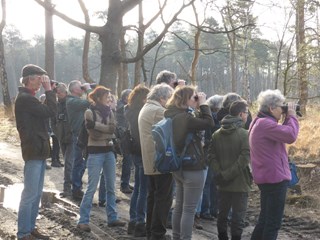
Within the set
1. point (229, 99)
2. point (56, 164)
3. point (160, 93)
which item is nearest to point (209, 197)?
point (229, 99)

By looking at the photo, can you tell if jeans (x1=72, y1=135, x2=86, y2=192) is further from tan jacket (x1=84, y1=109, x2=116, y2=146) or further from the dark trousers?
the dark trousers

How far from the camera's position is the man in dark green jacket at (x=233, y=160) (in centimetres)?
527

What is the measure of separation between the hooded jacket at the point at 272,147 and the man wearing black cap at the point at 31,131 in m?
2.37

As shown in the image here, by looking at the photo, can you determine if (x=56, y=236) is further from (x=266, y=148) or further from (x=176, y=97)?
(x=266, y=148)

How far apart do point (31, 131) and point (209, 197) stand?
3217mm

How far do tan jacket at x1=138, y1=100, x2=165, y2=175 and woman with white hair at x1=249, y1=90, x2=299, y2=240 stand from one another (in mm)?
1194

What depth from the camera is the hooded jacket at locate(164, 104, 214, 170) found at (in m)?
4.95

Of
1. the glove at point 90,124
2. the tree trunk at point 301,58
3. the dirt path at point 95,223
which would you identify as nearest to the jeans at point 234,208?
the dirt path at point 95,223

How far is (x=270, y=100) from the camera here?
4875mm

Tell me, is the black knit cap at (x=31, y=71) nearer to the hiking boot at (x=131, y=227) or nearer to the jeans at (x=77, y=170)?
the hiking boot at (x=131, y=227)

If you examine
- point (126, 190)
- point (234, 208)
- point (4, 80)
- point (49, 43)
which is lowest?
point (126, 190)

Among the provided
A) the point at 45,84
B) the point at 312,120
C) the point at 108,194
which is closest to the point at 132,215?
the point at 108,194

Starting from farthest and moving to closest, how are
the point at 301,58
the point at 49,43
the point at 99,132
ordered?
the point at 49,43 → the point at 301,58 → the point at 99,132

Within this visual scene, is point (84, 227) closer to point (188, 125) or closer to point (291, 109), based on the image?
point (188, 125)
